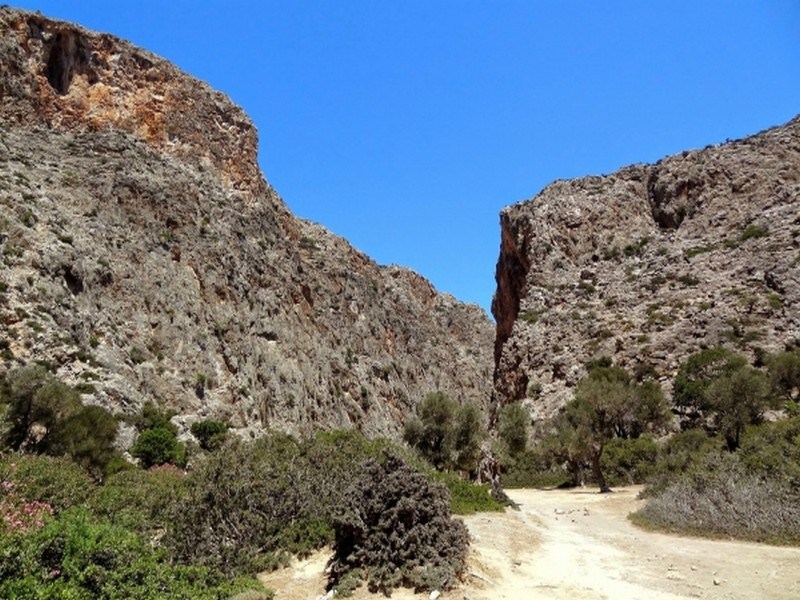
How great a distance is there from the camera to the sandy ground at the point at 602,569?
315 inches

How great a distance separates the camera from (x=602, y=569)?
9.56 meters

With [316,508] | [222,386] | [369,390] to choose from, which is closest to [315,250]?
[369,390]

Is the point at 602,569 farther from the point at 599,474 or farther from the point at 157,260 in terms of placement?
the point at 157,260

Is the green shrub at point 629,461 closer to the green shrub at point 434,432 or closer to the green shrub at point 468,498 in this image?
the green shrub at point 434,432

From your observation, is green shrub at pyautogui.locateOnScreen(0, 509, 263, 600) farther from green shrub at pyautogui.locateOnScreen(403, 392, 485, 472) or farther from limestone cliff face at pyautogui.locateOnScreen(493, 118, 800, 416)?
limestone cliff face at pyautogui.locateOnScreen(493, 118, 800, 416)

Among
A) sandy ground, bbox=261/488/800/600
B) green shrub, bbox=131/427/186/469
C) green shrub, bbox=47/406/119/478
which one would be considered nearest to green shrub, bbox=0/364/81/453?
green shrub, bbox=47/406/119/478

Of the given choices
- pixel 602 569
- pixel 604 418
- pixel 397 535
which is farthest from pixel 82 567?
pixel 604 418

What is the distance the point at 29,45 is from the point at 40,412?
32086 mm

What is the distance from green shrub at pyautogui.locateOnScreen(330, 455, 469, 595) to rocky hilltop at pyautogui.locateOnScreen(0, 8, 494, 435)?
70.2 ft

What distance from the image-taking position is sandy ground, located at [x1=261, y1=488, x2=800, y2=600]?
8.00 meters

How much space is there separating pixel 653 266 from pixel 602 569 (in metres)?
47.0

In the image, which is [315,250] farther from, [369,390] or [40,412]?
[40,412]

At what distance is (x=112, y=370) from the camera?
28.7 metres

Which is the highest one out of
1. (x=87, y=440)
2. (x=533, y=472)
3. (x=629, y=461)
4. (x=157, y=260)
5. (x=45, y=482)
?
(x=157, y=260)
